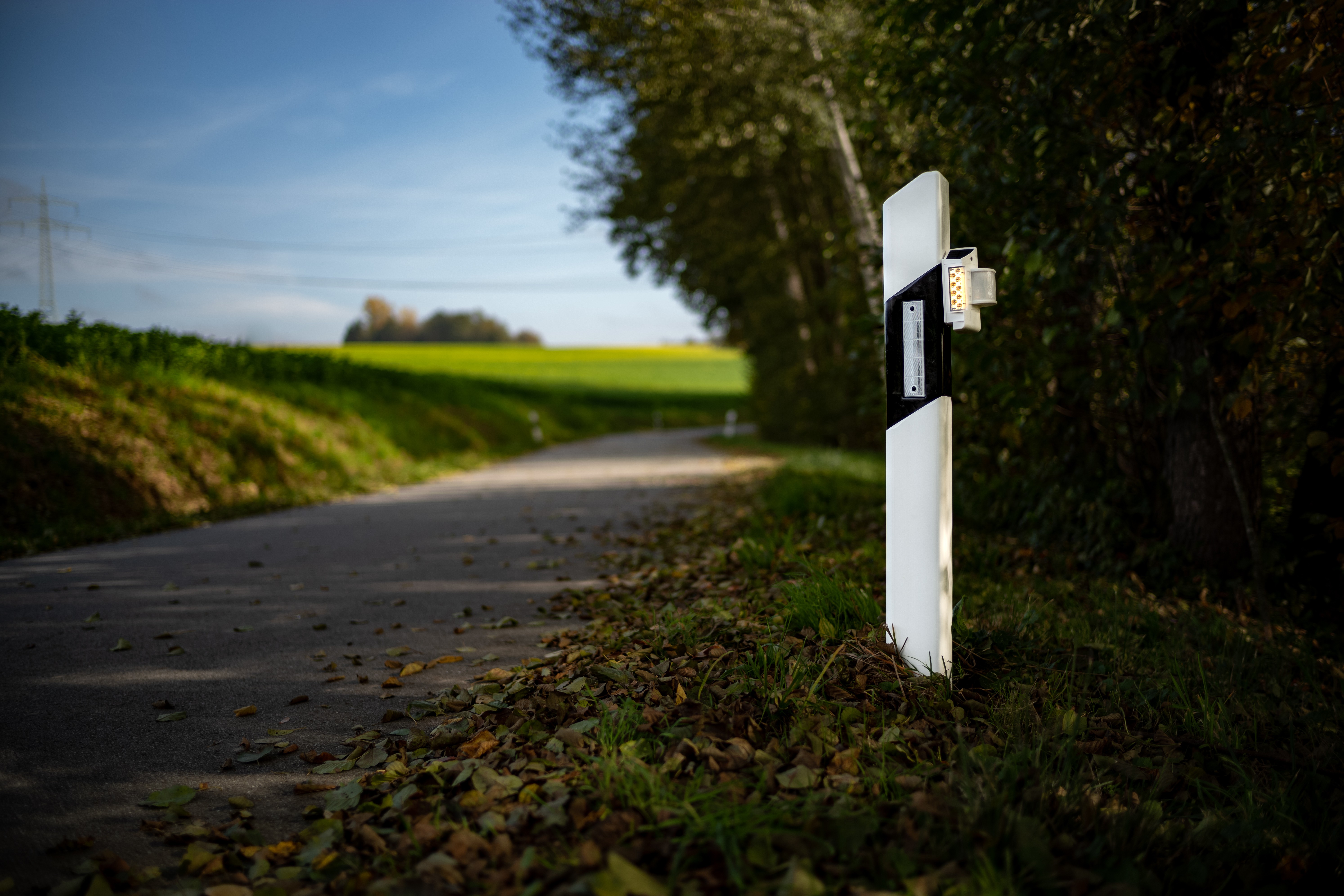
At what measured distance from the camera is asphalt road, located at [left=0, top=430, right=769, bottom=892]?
9.13ft

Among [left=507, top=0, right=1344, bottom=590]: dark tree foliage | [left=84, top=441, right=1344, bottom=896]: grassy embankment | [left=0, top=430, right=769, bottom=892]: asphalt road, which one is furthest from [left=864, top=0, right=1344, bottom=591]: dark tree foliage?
[left=0, top=430, right=769, bottom=892]: asphalt road

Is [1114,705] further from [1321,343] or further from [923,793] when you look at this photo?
[1321,343]

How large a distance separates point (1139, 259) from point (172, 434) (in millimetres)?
11096

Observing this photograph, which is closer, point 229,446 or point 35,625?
point 35,625

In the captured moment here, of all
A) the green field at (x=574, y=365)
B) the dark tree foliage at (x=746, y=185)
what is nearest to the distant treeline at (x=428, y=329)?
the green field at (x=574, y=365)

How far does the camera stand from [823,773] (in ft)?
8.59

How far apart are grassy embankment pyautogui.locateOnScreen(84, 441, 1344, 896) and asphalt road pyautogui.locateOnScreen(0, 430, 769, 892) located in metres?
0.20

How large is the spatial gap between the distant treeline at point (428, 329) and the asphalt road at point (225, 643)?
7348cm

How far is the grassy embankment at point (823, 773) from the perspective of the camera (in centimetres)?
214

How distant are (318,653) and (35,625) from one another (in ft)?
6.18

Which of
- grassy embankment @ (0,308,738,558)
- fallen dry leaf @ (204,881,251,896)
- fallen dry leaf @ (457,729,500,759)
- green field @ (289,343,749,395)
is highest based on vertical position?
green field @ (289,343,749,395)

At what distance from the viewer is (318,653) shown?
439cm

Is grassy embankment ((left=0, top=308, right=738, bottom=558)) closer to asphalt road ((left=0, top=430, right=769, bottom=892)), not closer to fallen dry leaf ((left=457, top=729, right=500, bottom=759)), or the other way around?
asphalt road ((left=0, top=430, right=769, bottom=892))

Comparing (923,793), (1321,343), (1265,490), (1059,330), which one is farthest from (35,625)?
(1265,490)
